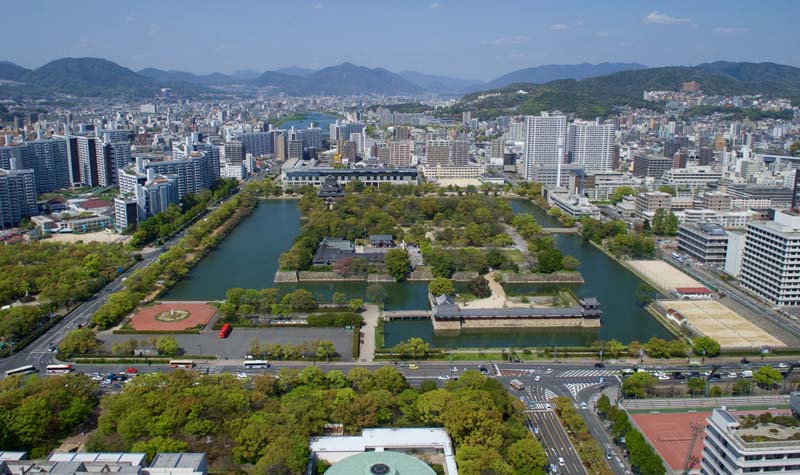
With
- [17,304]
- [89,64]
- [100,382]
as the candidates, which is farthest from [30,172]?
[89,64]

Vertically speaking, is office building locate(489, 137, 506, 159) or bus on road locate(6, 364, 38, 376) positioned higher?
office building locate(489, 137, 506, 159)

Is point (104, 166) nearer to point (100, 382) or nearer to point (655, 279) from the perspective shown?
point (100, 382)

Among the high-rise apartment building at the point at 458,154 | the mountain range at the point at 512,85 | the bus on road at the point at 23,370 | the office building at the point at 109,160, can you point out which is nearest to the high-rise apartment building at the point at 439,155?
the high-rise apartment building at the point at 458,154

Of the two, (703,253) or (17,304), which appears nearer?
(17,304)

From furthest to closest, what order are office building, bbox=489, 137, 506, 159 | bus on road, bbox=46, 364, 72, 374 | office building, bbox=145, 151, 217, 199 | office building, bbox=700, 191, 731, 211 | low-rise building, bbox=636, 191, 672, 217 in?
office building, bbox=489, 137, 506, 159 < office building, bbox=145, 151, 217, 199 < office building, bbox=700, 191, 731, 211 < low-rise building, bbox=636, 191, 672, 217 < bus on road, bbox=46, 364, 72, 374

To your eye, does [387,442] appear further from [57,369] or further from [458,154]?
[458,154]

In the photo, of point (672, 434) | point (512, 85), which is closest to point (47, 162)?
point (672, 434)

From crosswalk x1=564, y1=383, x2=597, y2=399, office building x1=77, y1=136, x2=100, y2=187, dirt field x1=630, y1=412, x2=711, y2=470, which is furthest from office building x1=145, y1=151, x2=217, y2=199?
→ dirt field x1=630, y1=412, x2=711, y2=470

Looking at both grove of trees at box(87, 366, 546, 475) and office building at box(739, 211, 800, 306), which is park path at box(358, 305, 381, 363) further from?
office building at box(739, 211, 800, 306)

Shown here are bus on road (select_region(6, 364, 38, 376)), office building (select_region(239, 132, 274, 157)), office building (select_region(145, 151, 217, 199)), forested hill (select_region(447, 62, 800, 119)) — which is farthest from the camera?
forested hill (select_region(447, 62, 800, 119))
